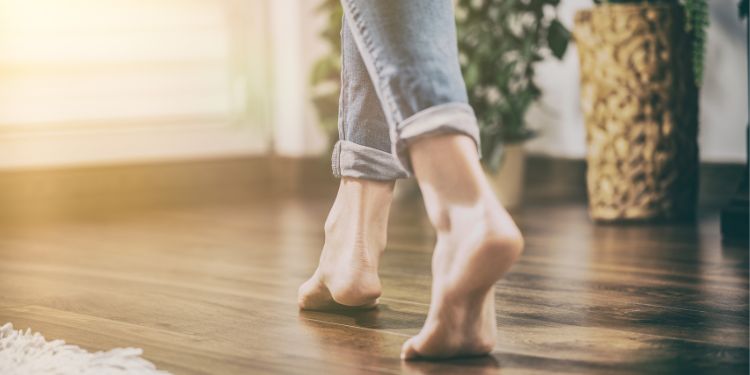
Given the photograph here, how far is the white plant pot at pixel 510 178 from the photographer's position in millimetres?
2215

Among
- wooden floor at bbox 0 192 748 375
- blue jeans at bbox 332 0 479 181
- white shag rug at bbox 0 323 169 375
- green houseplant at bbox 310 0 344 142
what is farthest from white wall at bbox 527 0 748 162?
white shag rug at bbox 0 323 169 375

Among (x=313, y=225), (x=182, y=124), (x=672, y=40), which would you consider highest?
(x=672, y=40)

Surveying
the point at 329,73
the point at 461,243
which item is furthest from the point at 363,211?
the point at 329,73

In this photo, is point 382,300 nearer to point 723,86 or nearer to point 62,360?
point 62,360

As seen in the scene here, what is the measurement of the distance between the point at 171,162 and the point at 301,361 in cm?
176

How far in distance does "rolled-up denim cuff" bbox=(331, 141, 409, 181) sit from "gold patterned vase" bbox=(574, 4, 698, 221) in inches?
36.7

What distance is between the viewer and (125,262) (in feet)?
5.27

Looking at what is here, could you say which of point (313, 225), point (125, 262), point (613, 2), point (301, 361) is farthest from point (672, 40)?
point (301, 361)

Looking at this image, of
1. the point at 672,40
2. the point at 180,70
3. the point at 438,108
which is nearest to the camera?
the point at 438,108

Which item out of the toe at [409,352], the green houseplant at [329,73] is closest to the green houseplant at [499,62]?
the green houseplant at [329,73]

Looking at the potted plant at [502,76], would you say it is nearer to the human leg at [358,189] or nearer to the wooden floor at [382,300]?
the wooden floor at [382,300]

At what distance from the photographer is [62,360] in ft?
3.00

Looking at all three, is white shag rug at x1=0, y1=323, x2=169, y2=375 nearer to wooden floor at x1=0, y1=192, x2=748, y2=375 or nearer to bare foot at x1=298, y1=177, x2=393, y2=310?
wooden floor at x1=0, y1=192, x2=748, y2=375

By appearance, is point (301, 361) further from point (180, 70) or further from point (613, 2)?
point (180, 70)
